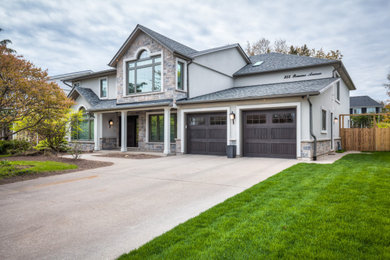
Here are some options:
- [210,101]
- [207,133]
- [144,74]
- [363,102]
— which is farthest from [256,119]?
[363,102]

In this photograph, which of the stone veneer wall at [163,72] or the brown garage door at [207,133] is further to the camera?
the stone veneer wall at [163,72]

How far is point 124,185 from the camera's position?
6117 mm

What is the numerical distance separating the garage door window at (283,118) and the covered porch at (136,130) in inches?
216

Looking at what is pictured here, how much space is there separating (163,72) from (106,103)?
558 centimetres

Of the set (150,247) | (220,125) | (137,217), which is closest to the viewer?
(150,247)

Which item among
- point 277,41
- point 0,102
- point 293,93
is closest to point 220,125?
point 293,93

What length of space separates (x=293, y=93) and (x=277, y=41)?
21.2 metres

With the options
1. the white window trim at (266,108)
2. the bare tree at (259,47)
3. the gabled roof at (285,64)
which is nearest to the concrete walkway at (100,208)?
the white window trim at (266,108)

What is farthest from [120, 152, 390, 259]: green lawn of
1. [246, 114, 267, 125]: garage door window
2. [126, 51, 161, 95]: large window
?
[126, 51, 161, 95]: large window

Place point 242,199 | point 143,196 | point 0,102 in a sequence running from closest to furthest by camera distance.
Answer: point 242,199 < point 143,196 < point 0,102

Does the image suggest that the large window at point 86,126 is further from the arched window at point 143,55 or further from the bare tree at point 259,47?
the bare tree at point 259,47

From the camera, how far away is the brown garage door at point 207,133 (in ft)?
40.8

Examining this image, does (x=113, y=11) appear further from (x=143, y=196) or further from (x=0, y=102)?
(x=143, y=196)

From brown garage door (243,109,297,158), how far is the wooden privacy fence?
8.32 meters
